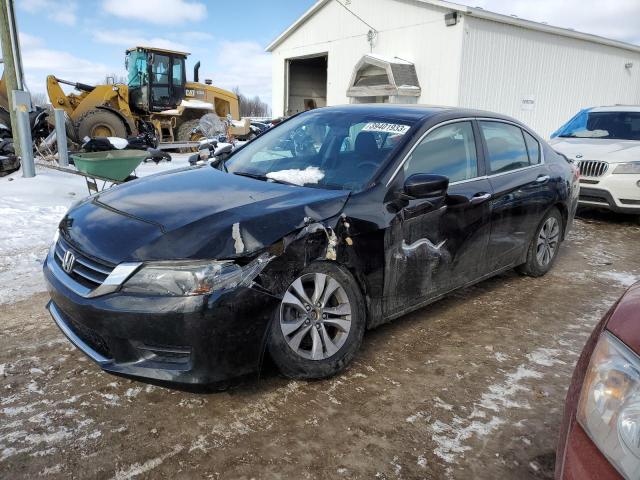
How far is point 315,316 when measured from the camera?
9.01 ft

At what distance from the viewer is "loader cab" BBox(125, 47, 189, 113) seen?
611 inches

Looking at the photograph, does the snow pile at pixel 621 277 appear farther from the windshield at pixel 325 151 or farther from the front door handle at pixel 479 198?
the windshield at pixel 325 151

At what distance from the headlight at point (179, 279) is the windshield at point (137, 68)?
14877mm

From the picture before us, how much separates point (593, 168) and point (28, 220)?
7.87 m

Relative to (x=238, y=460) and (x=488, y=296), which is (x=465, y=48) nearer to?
(x=488, y=296)

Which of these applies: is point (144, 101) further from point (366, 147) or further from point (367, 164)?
point (367, 164)

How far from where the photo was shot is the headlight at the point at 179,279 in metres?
2.32

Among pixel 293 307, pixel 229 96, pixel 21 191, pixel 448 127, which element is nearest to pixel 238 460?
pixel 293 307

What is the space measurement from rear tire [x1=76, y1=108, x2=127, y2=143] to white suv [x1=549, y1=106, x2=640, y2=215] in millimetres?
10844

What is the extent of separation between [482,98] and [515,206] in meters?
12.3

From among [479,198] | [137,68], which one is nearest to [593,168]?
[479,198]

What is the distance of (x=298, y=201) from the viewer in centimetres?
281

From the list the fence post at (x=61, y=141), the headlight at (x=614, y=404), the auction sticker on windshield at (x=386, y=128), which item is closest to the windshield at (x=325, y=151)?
the auction sticker on windshield at (x=386, y=128)

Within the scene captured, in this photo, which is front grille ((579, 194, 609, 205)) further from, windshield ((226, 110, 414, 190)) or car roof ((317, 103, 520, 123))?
windshield ((226, 110, 414, 190))
